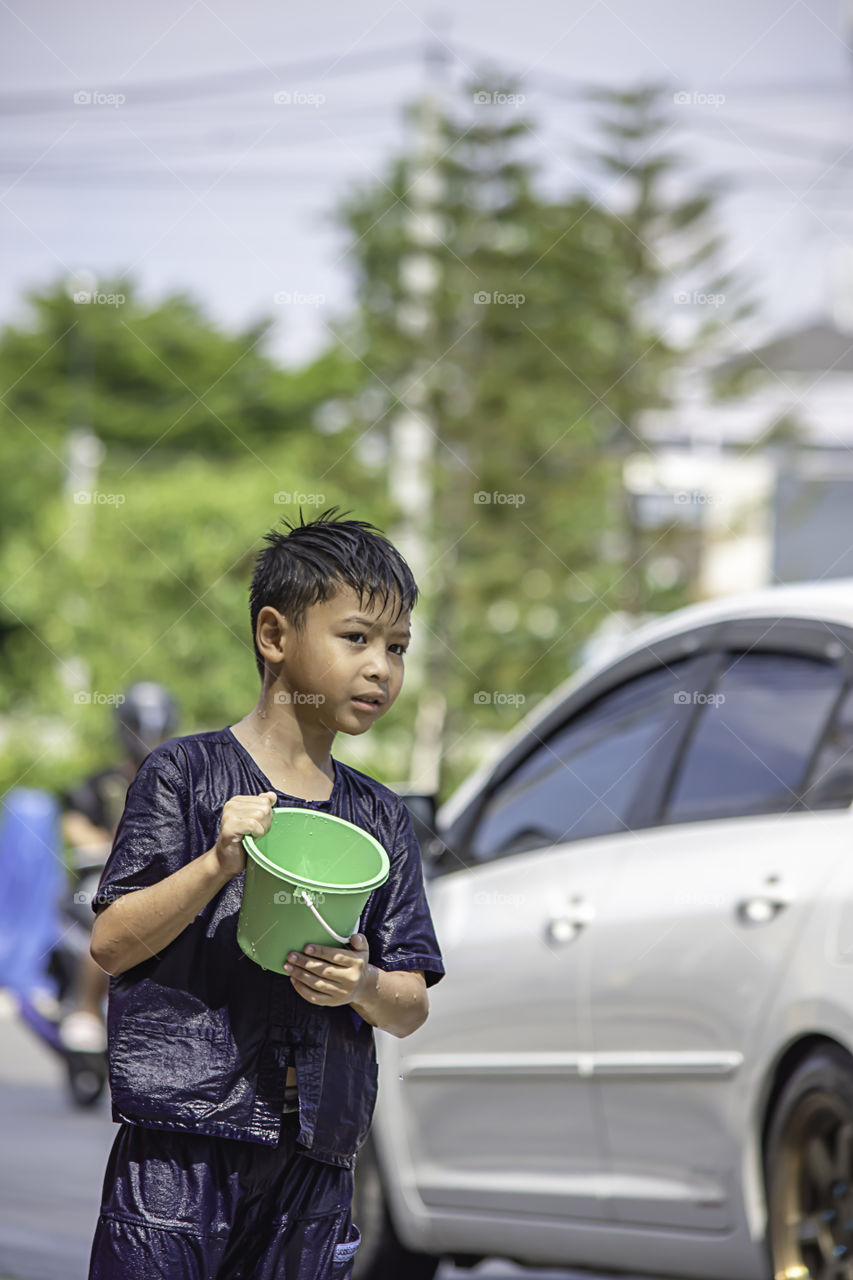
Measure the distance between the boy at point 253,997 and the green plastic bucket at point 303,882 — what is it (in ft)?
0.11

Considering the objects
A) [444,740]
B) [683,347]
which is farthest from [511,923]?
[683,347]

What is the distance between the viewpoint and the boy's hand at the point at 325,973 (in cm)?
219

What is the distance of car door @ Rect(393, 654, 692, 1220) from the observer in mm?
4293

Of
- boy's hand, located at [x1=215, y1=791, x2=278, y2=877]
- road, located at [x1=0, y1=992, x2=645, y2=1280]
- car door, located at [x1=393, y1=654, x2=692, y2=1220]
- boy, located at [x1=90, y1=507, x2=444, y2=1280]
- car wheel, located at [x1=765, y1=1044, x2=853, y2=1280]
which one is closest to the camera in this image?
boy's hand, located at [x1=215, y1=791, x2=278, y2=877]

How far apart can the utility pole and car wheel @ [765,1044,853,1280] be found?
12.8 m

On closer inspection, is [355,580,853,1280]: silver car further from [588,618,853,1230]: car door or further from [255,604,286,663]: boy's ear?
[255,604,286,663]: boy's ear

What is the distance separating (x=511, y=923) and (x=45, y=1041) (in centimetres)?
506

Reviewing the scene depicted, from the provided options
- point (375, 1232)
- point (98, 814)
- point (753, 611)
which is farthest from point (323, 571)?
point (98, 814)

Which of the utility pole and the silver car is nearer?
the silver car

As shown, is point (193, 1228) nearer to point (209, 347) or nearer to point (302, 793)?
point (302, 793)

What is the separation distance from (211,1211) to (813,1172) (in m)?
1.74

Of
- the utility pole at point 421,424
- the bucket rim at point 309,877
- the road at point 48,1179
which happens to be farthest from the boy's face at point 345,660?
the utility pole at point 421,424

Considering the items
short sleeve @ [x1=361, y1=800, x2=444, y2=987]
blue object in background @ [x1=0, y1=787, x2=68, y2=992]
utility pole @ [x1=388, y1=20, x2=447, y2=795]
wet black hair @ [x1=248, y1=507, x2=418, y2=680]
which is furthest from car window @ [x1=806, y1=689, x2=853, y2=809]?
utility pole @ [x1=388, y1=20, x2=447, y2=795]

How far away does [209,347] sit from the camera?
Answer: 4922cm
